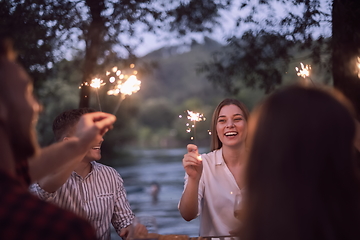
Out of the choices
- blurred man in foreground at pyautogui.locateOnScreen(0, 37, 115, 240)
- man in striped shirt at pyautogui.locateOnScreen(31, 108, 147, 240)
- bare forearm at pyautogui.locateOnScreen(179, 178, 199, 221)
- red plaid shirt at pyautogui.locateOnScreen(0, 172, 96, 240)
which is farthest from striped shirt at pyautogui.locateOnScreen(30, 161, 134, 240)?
red plaid shirt at pyautogui.locateOnScreen(0, 172, 96, 240)

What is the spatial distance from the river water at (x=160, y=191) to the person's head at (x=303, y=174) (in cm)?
2414

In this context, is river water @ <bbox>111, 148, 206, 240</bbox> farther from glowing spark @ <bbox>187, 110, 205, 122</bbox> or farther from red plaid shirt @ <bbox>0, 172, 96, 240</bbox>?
red plaid shirt @ <bbox>0, 172, 96, 240</bbox>

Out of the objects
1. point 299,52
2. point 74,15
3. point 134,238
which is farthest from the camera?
point 299,52

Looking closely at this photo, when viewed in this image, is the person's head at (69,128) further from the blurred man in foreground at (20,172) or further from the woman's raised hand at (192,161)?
the blurred man in foreground at (20,172)

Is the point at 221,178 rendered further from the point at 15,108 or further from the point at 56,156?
the point at 15,108

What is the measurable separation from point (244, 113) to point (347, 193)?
2578mm

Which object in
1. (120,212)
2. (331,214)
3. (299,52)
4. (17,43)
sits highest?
(17,43)

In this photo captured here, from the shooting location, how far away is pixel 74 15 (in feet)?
19.1

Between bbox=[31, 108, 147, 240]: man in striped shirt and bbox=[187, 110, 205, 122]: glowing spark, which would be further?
bbox=[187, 110, 205, 122]: glowing spark

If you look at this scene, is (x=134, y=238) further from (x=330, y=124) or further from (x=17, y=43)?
(x=17, y=43)

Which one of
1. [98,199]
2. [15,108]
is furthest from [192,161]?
[15,108]

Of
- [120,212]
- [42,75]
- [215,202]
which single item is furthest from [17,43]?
[215,202]

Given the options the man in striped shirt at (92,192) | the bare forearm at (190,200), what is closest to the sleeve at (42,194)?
the man in striped shirt at (92,192)

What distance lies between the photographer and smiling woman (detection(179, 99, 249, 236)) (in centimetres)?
346
